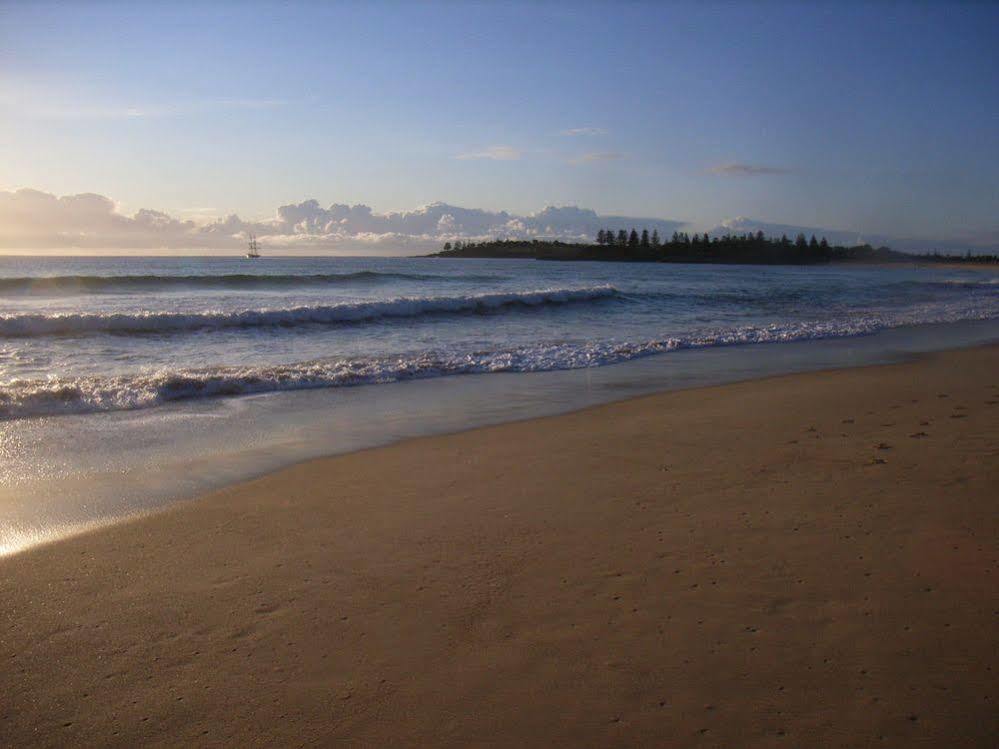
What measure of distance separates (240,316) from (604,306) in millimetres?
13165

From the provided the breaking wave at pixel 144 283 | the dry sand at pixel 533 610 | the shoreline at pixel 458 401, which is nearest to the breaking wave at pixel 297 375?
the shoreline at pixel 458 401

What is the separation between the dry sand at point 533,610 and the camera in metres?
2.49

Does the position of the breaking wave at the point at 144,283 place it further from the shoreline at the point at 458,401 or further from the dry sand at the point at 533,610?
the dry sand at the point at 533,610

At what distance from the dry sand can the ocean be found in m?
1.20

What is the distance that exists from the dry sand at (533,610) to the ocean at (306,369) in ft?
3.93

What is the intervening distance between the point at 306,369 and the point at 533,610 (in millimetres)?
7643

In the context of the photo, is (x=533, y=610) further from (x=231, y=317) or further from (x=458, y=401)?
(x=231, y=317)

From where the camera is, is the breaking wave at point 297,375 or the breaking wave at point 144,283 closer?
the breaking wave at point 297,375

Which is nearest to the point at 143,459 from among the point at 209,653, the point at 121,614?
the point at 121,614

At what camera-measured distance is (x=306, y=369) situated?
10070mm

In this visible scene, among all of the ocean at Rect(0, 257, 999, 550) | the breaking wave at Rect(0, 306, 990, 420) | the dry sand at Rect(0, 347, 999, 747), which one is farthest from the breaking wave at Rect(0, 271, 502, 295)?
the dry sand at Rect(0, 347, 999, 747)

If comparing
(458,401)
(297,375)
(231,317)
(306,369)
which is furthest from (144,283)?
(458,401)

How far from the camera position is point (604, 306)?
2445 centimetres

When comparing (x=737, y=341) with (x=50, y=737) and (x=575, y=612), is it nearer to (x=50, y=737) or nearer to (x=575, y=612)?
(x=575, y=612)
